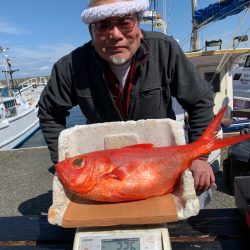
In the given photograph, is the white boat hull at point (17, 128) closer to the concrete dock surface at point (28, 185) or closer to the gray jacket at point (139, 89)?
the concrete dock surface at point (28, 185)

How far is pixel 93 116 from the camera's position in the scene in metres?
2.49

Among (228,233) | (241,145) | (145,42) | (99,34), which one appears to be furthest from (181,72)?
(241,145)

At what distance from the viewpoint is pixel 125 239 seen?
1.39 meters

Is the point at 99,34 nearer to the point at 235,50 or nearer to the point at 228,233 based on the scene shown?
the point at 228,233

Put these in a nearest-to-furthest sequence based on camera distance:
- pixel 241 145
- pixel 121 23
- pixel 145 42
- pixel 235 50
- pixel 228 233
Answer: pixel 228 233 < pixel 121 23 < pixel 145 42 < pixel 241 145 < pixel 235 50

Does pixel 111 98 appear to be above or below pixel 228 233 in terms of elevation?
above

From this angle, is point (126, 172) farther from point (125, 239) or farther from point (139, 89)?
point (139, 89)

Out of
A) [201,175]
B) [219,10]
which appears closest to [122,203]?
[201,175]

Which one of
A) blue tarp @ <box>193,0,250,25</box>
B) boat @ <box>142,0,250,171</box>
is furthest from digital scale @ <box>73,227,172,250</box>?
blue tarp @ <box>193,0,250,25</box>

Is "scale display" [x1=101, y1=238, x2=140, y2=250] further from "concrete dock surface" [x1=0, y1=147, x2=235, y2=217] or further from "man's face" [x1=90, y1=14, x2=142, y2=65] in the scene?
"concrete dock surface" [x1=0, y1=147, x2=235, y2=217]

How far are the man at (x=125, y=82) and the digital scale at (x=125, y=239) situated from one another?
38.0 inches

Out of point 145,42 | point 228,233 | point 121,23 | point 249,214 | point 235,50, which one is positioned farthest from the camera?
point 235,50

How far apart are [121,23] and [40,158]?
5542 mm

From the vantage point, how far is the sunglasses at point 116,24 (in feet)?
6.61
